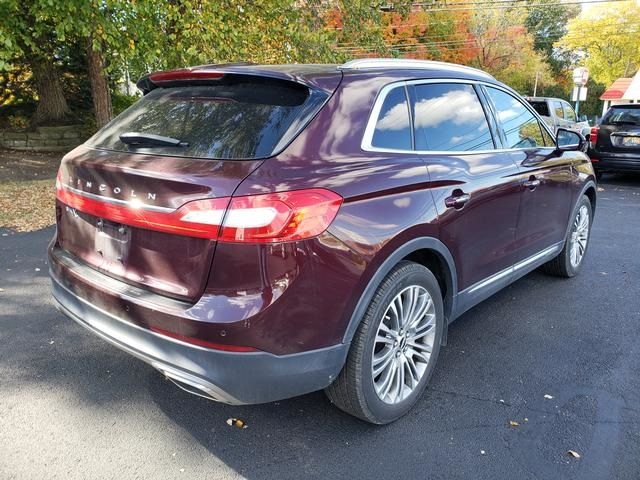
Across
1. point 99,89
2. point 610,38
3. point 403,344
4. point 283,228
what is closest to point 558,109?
point 99,89

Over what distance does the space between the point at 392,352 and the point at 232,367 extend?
925 mm

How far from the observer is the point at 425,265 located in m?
2.96

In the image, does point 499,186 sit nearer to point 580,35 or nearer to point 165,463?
point 165,463

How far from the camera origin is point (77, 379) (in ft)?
10.1

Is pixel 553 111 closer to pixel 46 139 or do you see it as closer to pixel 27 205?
pixel 27 205

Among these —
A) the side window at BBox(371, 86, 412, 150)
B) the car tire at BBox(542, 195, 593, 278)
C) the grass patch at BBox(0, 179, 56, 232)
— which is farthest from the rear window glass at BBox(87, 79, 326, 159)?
the grass patch at BBox(0, 179, 56, 232)

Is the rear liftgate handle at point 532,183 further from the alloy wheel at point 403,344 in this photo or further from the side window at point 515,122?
the alloy wheel at point 403,344

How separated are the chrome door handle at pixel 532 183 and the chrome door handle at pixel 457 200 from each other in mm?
874

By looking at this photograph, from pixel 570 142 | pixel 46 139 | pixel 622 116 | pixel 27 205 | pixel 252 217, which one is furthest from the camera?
pixel 46 139

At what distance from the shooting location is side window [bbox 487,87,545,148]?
370cm

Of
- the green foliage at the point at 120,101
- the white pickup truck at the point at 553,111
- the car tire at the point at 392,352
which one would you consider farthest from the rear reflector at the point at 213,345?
the green foliage at the point at 120,101

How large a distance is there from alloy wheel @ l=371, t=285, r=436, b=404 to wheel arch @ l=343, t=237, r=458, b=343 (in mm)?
188

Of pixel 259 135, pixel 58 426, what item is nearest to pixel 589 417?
pixel 259 135

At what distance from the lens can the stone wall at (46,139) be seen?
1323 cm
